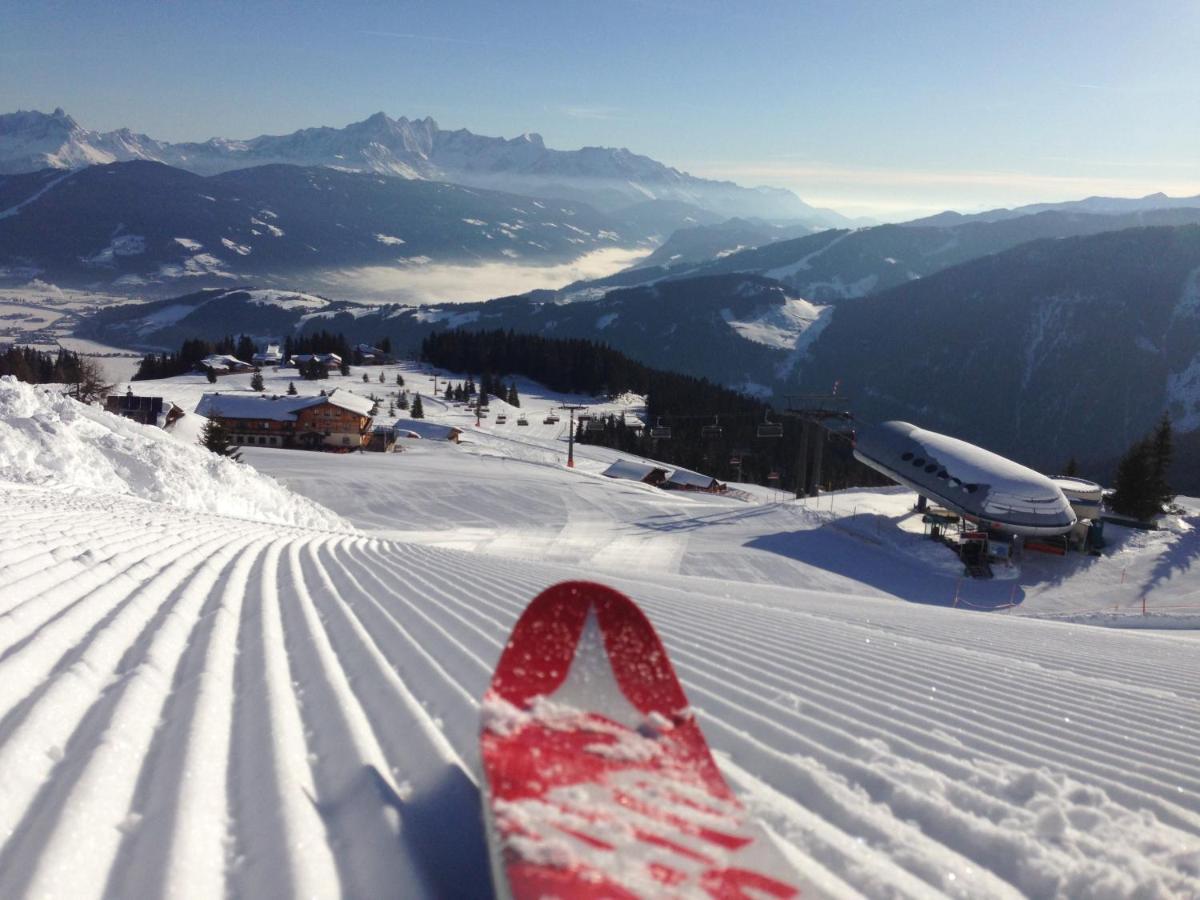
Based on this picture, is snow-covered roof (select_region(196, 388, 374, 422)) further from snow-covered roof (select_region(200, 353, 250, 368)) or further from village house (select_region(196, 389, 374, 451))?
snow-covered roof (select_region(200, 353, 250, 368))

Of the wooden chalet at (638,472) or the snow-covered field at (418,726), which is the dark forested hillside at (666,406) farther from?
the snow-covered field at (418,726)

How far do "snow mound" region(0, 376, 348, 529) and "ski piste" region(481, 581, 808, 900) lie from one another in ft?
54.0

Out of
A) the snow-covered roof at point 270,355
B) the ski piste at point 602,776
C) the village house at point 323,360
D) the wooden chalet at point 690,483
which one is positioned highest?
the snow-covered roof at point 270,355

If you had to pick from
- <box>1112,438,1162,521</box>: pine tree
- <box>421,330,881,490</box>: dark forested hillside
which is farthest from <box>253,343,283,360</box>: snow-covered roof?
<box>1112,438,1162,521</box>: pine tree

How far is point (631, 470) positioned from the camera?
52281mm

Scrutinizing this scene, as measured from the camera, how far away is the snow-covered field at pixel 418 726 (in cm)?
297

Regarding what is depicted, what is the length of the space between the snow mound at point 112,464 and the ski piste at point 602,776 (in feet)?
54.0

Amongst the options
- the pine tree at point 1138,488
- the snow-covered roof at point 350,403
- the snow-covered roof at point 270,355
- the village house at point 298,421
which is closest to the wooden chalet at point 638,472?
the village house at point 298,421

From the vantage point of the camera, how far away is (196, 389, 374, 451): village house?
55.8 metres

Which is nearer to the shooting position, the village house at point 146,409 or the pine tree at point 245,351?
the village house at point 146,409

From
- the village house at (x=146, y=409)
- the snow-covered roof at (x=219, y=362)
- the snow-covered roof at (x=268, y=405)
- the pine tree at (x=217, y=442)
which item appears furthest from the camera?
the snow-covered roof at (x=219, y=362)

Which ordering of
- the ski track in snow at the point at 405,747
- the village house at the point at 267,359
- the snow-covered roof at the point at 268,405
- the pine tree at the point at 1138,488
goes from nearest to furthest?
the ski track in snow at the point at 405,747, the pine tree at the point at 1138,488, the snow-covered roof at the point at 268,405, the village house at the point at 267,359

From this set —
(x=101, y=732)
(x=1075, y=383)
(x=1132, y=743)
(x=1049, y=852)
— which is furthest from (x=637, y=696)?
(x=1075, y=383)

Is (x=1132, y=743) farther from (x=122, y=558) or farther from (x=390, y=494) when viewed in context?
(x=390, y=494)
